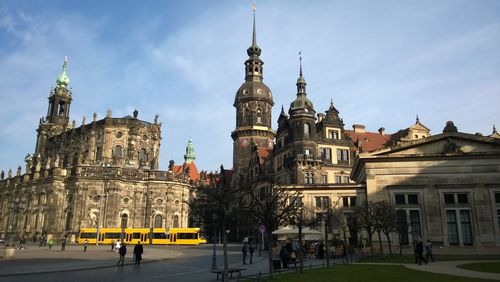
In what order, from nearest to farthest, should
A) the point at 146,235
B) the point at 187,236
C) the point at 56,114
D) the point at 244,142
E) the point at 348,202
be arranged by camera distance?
the point at 348,202 → the point at 187,236 → the point at 146,235 → the point at 244,142 → the point at 56,114

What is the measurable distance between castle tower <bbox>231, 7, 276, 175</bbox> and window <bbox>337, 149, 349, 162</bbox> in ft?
71.4

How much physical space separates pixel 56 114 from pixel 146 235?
55693 millimetres

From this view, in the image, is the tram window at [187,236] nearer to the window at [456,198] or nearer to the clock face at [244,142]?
the clock face at [244,142]

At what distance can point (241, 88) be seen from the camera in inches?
3784

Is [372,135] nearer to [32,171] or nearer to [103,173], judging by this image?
[103,173]

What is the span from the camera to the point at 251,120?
9244cm

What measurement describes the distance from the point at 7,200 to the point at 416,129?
93657 millimetres

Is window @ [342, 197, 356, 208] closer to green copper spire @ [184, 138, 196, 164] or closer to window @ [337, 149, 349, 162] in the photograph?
window @ [337, 149, 349, 162]

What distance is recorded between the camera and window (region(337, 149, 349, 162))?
69.0 m

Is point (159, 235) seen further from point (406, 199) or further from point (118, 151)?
point (406, 199)

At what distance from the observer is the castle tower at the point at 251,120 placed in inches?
3597

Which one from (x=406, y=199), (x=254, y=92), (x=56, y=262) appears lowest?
(x=56, y=262)

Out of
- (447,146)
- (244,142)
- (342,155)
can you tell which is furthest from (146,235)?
(447,146)

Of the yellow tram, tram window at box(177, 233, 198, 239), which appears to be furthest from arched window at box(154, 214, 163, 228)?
tram window at box(177, 233, 198, 239)
